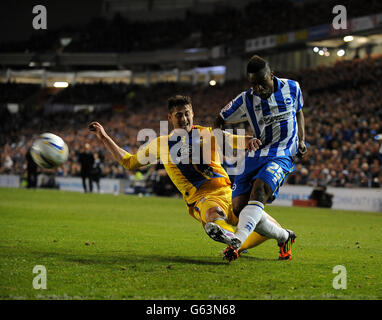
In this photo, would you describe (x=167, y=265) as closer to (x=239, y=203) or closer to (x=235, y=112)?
(x=239, y=203)

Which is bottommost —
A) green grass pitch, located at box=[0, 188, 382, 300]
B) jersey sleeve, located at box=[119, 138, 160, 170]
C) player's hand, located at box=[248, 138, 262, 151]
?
green grass pitch, located at box=[0, 188, 382, 300]

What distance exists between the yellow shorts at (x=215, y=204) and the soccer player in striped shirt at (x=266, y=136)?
0.95ft

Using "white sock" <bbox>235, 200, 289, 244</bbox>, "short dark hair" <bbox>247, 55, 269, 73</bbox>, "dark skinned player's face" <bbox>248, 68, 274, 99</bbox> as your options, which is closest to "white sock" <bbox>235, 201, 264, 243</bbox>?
"white sock" <bbox>235, 200, 289, 244</bbox>

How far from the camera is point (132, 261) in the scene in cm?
659

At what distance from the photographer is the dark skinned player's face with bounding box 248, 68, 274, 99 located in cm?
634

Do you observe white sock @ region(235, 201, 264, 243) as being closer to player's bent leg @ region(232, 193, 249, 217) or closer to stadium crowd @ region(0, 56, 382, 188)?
player's bent leg @ region(232, 193, 249, 217)

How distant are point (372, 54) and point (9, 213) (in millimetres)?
29677

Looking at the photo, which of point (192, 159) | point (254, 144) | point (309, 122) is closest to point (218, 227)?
point (254, 144)

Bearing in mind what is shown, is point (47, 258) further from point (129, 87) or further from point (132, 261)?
point (129, 87)

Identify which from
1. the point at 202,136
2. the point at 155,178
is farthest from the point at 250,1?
the point at 202,136

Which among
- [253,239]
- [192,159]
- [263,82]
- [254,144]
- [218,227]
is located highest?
[263,82]

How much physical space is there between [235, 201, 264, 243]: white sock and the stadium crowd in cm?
1602

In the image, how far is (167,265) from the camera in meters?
6.29

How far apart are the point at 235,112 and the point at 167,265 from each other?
2074 mm
